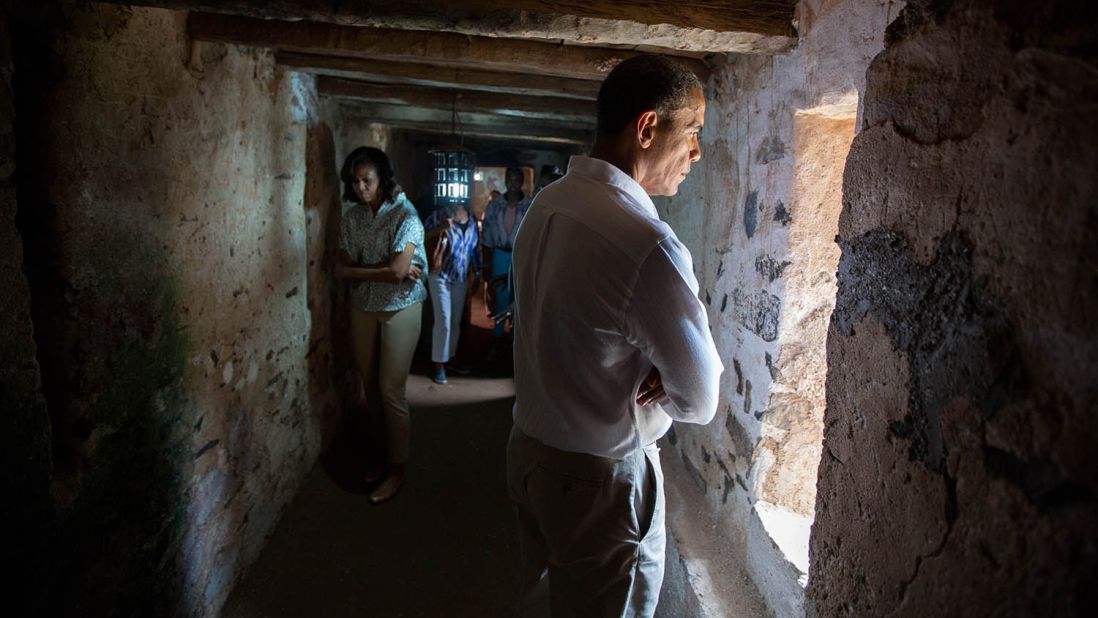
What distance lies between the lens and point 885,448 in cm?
87

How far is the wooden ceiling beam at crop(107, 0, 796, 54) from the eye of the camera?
61.2 inches

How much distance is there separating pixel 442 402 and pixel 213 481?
263 centimetres

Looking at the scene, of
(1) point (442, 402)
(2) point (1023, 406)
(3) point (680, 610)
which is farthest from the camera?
(1) point (442, 402)

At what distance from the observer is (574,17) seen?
164 cm

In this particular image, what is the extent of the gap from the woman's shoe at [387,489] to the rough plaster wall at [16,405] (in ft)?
6.26

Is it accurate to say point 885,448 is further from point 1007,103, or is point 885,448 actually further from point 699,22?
point 699,22

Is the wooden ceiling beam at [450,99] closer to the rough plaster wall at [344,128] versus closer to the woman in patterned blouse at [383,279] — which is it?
the rough plaster wall at [344,128]

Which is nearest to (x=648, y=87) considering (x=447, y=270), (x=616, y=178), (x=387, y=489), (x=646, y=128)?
(x=646, y=128)

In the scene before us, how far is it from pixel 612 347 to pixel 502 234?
4.62 m

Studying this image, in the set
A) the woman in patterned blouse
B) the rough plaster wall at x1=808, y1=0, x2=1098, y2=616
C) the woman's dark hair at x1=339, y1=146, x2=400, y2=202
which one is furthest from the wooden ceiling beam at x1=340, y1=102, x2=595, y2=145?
the rough plaster wall at x1=808, y1=0, x2=1098, y2=616

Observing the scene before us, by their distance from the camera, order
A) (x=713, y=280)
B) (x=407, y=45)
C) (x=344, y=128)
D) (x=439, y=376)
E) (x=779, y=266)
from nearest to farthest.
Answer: (x=779, y=266) < (x=407, y=45) < (x=713, y=280) < (x=344, y=128) < (x=439, y=376)

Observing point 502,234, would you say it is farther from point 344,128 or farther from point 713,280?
point 713,280

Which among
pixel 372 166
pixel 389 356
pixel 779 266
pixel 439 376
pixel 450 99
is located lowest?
pixel 439 376

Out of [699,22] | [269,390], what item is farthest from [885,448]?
[269,390]
